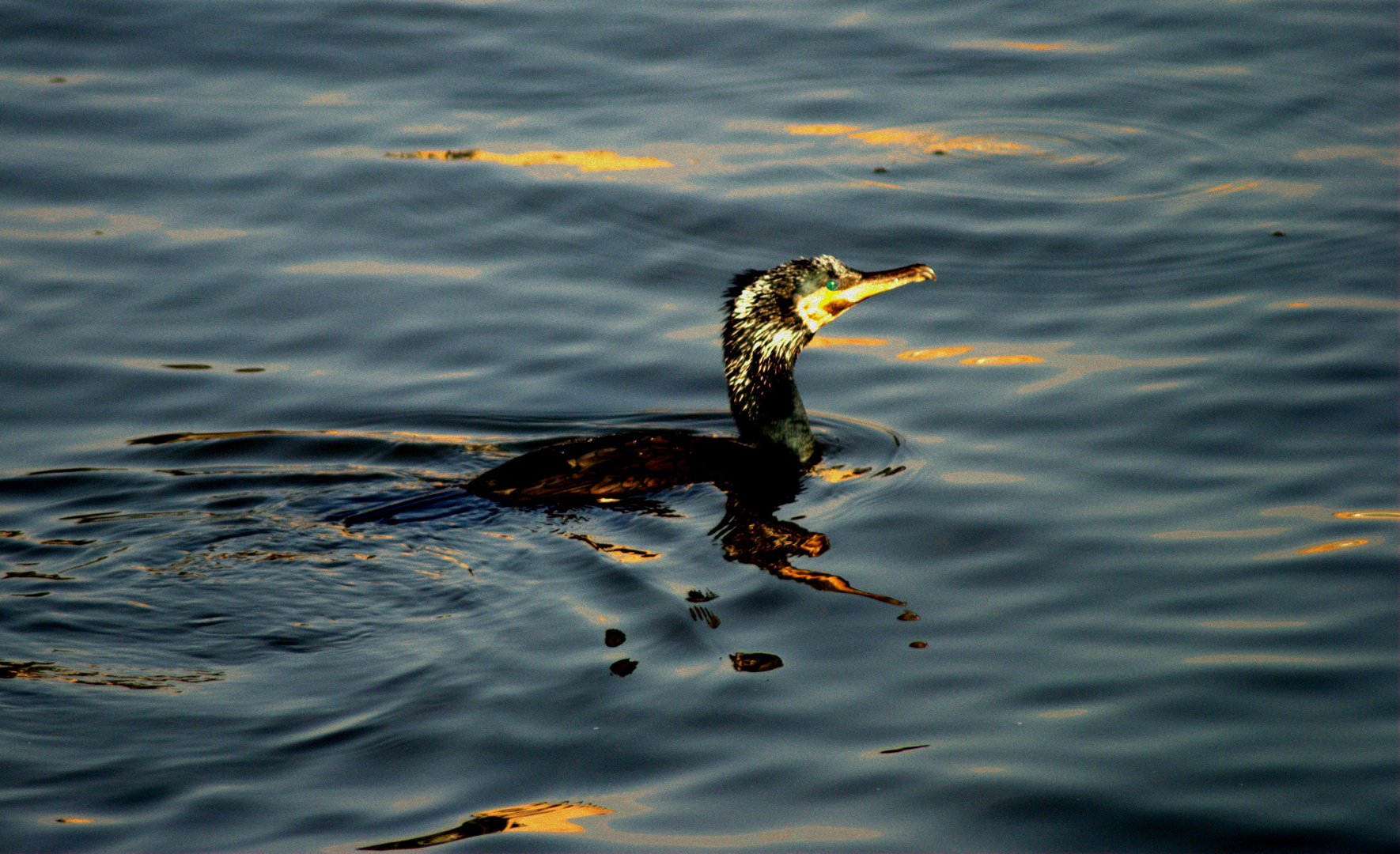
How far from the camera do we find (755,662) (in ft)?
17.8

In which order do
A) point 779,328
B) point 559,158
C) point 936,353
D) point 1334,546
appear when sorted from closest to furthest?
point 1334,546 → point 779,328 → point 936,353 → point 559,158

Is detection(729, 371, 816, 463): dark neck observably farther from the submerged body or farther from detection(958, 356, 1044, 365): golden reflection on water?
detection(958, 356, 1044, 365): golden reflection on water

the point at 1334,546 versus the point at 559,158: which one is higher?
the point at 559,158

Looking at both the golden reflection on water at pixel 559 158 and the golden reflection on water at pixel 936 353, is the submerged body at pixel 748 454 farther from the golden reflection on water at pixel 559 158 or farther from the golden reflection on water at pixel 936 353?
the golden reflection on water at pixel 559 158

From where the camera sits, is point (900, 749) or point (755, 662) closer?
point (900, 749)

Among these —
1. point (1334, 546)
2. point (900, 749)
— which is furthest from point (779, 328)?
point (900, 749)

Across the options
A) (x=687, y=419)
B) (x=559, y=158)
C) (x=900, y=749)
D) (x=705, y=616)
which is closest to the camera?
(x=900, y=749)

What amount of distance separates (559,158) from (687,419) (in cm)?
390

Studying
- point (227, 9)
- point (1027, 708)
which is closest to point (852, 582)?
point (1027, 708)

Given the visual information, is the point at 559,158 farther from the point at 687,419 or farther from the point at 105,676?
the point at 105,676

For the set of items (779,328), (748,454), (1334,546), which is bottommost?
(748,454)

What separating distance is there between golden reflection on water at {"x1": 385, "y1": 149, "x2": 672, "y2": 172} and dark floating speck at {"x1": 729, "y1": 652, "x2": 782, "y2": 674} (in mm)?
6370

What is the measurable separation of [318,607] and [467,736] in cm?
133

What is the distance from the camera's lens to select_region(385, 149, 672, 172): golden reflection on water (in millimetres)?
11250
